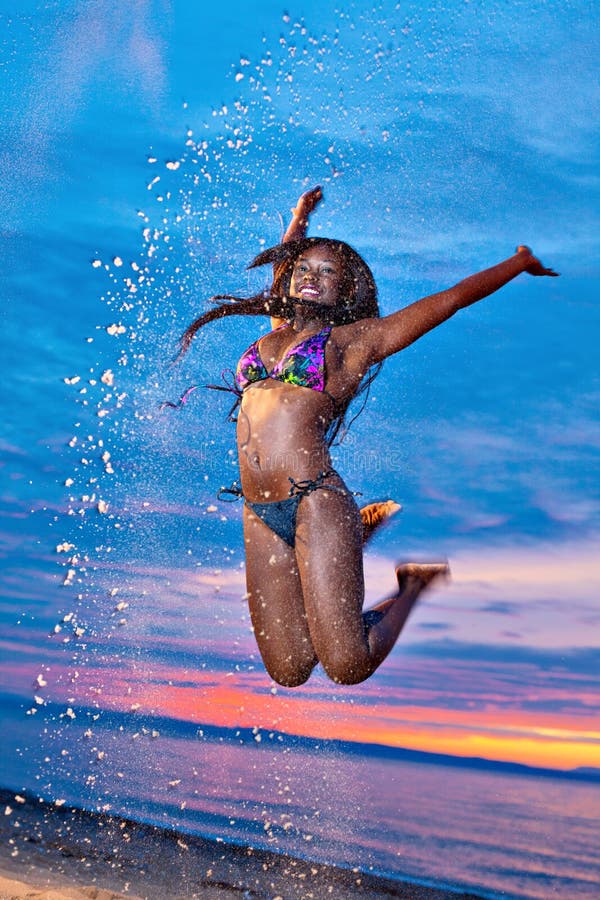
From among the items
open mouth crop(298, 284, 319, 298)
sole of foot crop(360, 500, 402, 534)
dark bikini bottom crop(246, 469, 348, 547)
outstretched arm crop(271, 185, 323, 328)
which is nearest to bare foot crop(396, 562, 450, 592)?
sole of foot crop(360, 500, 402, 534)

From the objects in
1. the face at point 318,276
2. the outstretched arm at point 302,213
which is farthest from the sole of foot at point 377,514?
the outstretched arm at point 302,213

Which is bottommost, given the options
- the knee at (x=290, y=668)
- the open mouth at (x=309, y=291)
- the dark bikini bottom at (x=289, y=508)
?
the knee at (x=290, y=668)

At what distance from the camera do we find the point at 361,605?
5391 millimetres

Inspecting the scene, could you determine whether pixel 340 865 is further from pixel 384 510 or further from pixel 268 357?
pixel 268 357

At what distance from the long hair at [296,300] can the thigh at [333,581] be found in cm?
59

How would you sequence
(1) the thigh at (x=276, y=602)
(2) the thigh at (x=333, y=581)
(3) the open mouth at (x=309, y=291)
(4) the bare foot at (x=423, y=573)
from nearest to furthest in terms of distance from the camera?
1. (2) the thigh at (x=333, y=581)
2. (1) the thigh at (x=276, y=602)
3. (3) the open mouth at (x=309, y=291)
4. (4) the bare foot at (x=423, y=573)

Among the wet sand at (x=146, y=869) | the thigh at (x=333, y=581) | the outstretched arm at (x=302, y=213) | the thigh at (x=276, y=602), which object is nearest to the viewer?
the thigh at (x=333, y=581)

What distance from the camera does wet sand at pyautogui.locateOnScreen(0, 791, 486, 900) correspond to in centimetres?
735

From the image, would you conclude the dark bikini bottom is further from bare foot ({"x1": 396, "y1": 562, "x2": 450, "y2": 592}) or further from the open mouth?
the open mouth

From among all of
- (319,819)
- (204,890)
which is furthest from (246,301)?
(319,819)

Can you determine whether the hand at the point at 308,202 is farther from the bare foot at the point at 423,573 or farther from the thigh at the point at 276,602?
the bare foot at the point at 423,573

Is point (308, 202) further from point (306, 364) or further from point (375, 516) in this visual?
point (375, 516)

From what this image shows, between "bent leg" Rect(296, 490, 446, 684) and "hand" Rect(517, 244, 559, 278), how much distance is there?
1638 mm

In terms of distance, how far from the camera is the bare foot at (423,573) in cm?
609
